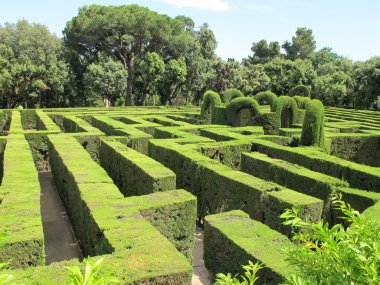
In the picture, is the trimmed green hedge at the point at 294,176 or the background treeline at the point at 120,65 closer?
the trimmed green hedge at the point at 294,176

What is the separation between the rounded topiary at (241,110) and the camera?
25.0m

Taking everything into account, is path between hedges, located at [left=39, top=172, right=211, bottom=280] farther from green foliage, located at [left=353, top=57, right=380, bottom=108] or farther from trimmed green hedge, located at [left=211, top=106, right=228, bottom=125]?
green foliage, located at [left=353, top=57, right=380, bottom=108]

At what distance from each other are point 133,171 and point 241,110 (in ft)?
47.3

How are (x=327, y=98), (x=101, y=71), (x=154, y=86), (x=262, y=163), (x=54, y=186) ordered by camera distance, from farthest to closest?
1. (x=327, y=98)
2. (x=154, y=86)
3. (x=101, y=71)
4. (x=54, y=186)
5. (x=262, y=163)

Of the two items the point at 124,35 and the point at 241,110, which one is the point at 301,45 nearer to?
the point at 124,35

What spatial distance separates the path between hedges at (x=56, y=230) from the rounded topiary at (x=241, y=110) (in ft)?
45.6

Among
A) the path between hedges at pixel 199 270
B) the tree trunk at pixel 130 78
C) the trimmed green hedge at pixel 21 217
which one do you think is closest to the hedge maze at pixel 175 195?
the trimmed green hedge at pixel 21 217

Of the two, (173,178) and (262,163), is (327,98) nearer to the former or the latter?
(262,163)

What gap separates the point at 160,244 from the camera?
6.49 meters

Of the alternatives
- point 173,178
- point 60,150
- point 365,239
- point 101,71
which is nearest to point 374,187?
point 173,178

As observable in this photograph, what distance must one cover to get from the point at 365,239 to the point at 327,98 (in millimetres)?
54090

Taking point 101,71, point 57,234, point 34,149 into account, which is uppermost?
point 101,71

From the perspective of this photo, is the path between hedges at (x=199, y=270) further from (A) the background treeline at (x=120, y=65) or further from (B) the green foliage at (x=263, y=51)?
(B) the green foliage at (x=263, y=51)

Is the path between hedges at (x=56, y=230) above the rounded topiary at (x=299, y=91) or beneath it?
beneath
